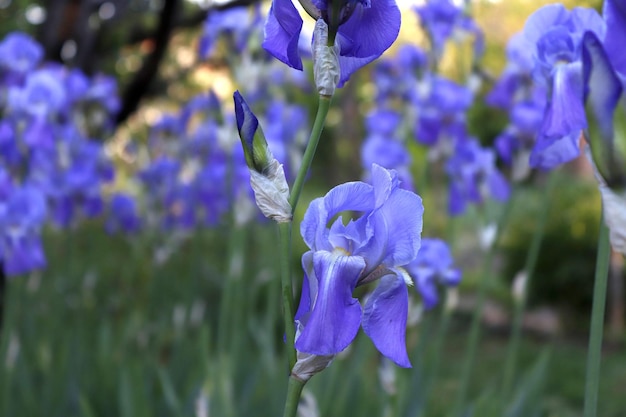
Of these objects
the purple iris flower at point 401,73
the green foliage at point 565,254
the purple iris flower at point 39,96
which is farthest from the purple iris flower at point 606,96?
the green foliage at point 565,254

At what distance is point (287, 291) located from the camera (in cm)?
73

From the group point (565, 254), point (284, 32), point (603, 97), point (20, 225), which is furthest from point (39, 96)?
point (565, 254)

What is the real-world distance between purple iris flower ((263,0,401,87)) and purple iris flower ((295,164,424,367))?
141mm

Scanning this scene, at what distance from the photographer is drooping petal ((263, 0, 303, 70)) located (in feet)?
2.45

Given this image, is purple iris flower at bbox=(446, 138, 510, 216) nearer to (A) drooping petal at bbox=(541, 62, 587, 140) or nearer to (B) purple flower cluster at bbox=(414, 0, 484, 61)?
(B) purple flower cluster at bbox=(414, 0, 484, 61)

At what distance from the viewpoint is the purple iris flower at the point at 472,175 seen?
2230mm

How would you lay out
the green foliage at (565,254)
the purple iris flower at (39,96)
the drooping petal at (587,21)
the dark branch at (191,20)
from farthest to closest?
the green foliage at (565,254) < the dark branch at (191,20) < the purple iris flower at (39,96) < the drooping petal at (587,21)

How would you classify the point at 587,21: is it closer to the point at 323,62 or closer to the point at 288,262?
the point at 323,62

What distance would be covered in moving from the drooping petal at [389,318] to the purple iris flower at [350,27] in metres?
0.26

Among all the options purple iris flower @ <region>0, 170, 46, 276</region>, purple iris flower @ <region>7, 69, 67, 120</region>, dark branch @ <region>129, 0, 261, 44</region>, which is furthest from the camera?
dark branch @ <region>129, 0, 261, 44</region>

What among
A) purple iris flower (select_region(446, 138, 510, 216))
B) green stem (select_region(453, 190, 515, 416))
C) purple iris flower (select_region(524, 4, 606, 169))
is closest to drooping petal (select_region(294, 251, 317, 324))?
purple iris flower (select_region(524, 4, 606, 169))

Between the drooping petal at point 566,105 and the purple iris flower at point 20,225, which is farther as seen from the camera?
the purple iris flower at point 20,225

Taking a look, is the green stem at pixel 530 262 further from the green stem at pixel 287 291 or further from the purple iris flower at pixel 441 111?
the green stem at pixel 287 291

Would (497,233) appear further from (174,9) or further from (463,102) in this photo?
(174,9)
